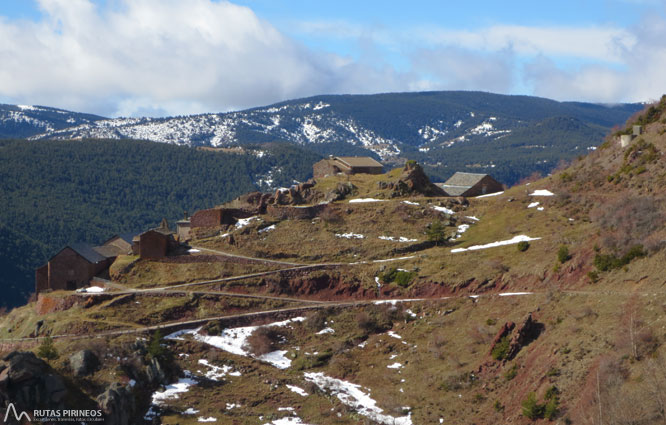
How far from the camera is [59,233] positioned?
195250 mm

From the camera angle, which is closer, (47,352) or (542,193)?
(47,352)

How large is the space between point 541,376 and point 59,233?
174m

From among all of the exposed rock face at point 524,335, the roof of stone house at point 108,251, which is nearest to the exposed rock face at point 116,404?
the exposed rock face at point 524,335

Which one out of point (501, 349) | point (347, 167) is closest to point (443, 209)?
point (347, 167)

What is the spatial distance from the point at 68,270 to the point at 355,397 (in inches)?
1308

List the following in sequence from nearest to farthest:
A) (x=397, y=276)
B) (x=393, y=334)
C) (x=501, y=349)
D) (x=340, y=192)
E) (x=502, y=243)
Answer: (x=501, y=349) < (x=393, y=334) < (x=397, y=276) < (x=502, y=243) < (x=340, y=192)

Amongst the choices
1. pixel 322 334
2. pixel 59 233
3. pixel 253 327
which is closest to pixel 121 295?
pixel 253 327

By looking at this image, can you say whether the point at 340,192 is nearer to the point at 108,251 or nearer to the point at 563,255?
the point at 108,251

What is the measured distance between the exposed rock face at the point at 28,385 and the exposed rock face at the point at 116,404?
247cm

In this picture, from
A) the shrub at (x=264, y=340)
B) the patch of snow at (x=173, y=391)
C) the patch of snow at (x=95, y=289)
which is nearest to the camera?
the patch of snow at (x=173, y=391)

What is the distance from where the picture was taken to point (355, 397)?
1948 inches

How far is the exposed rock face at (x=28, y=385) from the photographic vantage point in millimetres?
43844

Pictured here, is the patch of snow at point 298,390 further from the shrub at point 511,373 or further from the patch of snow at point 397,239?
the patch of snow at point 397,239

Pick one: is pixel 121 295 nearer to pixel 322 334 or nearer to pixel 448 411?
pixel 322 334
